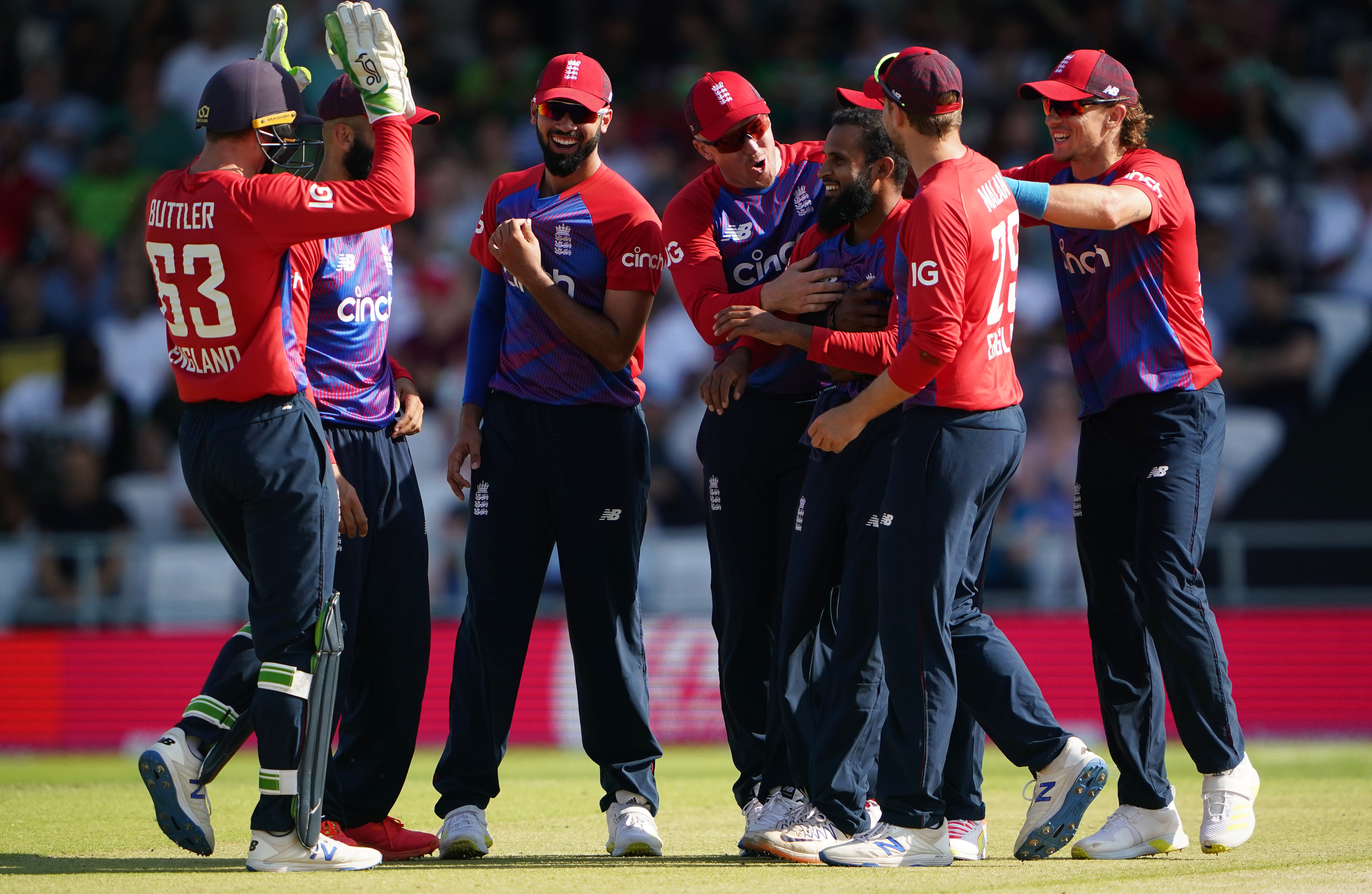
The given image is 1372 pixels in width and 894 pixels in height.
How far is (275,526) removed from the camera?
5070 mm

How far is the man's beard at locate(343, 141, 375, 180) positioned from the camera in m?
5.79

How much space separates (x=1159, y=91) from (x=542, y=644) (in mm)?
7447

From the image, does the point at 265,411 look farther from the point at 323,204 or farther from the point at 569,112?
the point at 569,112

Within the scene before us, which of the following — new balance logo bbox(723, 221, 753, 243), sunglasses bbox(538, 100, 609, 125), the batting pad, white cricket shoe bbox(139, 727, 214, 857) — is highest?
sunglasses bbox(538, 100, 609, 125)

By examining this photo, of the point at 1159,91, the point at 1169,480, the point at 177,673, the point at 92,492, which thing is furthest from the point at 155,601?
the point at 1159,91

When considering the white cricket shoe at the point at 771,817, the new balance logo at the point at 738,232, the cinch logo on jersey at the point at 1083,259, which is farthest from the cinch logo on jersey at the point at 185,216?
the cinch logo on jersey at the point at 1083,259

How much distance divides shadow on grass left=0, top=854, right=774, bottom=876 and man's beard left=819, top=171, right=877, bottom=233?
2284mm

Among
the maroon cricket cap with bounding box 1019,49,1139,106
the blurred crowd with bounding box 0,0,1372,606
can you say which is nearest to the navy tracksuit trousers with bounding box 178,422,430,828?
the maroon cricket cap with bounding box 1019,49,1139,106

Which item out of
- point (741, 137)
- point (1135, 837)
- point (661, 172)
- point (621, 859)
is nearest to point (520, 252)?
point (741, 137)

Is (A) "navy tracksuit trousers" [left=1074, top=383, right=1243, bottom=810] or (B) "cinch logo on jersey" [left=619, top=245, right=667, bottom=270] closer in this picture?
(A) "navy tracksuit trousers" [left=1074, top=383, right=1243, bottom=810]

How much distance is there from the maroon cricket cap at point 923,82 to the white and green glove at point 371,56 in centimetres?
165

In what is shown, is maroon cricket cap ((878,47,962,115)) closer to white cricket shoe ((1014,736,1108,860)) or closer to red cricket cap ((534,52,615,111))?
red cricket cap ((534,52,615,111))

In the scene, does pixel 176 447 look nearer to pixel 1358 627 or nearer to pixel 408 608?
pixel 408 608

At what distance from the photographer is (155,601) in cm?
1150
